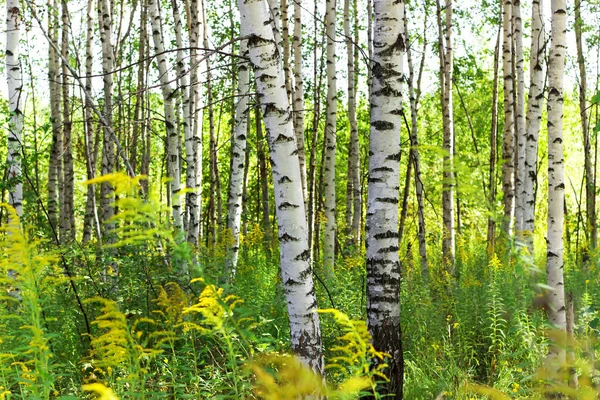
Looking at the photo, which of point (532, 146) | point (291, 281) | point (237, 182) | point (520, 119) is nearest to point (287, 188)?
point (291, 281)

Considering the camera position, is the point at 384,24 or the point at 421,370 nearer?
the point at 384,24

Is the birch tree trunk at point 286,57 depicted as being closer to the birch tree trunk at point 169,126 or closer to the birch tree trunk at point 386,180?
the birch tree trunk at point 169,126

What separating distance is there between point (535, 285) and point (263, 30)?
2640mm

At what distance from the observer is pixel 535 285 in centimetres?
202

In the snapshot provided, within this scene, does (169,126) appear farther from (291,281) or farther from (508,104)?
(508,104)

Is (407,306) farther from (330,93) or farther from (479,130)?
(479,130)

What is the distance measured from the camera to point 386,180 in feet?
14.9

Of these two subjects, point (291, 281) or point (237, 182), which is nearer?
point (291, 281)

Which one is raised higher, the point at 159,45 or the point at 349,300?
the point at 159,45

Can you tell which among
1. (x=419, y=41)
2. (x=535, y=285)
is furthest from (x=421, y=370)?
(x=419, y=41)

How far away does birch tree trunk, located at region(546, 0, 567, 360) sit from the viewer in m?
5.03

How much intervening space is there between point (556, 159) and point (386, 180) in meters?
1.62

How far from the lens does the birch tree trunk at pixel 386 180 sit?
456 cm

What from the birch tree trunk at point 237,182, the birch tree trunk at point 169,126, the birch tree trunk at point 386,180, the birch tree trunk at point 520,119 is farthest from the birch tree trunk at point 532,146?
the birch tree trunk at point 169,126
